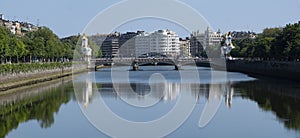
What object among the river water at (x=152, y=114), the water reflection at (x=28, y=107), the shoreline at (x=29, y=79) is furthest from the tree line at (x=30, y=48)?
the river water at (x=152, y=114)

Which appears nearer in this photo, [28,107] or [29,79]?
[28,107]

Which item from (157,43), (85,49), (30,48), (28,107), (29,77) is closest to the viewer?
(28,107)

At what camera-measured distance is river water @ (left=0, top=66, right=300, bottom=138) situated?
1603 centimetres

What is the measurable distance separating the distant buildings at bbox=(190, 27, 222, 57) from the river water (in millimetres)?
96713

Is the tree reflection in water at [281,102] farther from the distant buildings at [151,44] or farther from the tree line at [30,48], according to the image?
the distant buildings at [151,44]

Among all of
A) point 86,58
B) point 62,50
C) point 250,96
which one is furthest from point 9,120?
point 86,58

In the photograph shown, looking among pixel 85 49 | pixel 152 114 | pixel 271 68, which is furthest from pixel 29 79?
pixel 85 49

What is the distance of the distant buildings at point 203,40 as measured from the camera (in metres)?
126

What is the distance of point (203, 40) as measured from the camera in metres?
133

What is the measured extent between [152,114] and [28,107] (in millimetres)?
5346

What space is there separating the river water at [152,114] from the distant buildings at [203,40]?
96.7m

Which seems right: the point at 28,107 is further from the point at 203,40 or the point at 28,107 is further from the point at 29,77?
the point at 203,40

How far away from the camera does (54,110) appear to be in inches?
845

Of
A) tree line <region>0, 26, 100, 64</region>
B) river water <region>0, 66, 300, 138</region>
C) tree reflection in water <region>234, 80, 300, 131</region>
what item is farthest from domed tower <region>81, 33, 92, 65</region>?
tree reflection in water <region>234, 80, 300, 131</region>
